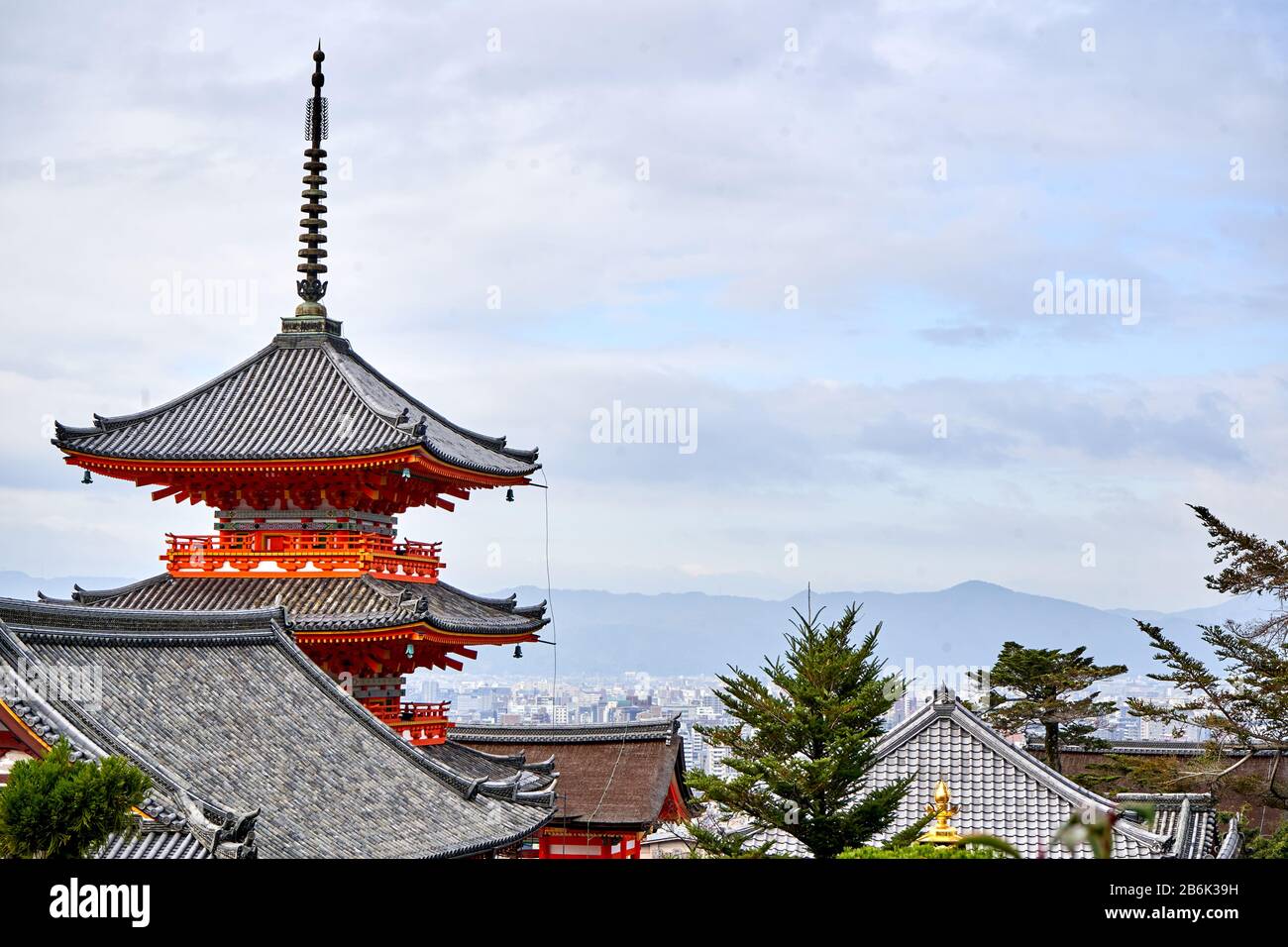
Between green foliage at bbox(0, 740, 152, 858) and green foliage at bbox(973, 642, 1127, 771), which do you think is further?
green foliage at bbox(973, 642, 1127, 771)

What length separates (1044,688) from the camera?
44.9 metres

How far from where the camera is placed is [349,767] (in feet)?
68.9

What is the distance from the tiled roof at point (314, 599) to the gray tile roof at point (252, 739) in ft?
7.04

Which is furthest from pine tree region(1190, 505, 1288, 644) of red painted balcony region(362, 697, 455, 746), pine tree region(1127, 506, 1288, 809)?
red painted balcony region(362, 697, 455, 746)

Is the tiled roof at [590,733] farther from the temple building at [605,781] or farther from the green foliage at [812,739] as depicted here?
the green foliage at [812,739]

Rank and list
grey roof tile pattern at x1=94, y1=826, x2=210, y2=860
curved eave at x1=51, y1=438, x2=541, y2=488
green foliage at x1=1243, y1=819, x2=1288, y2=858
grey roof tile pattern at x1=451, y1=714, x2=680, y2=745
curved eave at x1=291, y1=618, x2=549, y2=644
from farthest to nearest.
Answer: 1. grey roof tile pattern at x1=451, y1=714, x2=680, y2=745
2. green foliage at x1=1243, y1=819, x2=1288, y2=858
3. curved eave at x1=51, y1=438, x2=541, y2=488
4. curved eave at x1=291, y1=618, x2=549, y2=644
5. grey roof tile pattern at x1=94, y1=826, x2=210, y2=860

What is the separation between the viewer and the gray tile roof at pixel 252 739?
55.2 feet

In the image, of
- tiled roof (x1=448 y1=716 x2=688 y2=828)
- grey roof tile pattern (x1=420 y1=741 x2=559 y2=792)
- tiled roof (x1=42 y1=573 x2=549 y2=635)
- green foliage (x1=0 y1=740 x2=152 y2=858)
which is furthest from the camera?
tiled roof (x1=448 y1=716 x2=688 y2=828)

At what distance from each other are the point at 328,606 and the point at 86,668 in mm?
7857

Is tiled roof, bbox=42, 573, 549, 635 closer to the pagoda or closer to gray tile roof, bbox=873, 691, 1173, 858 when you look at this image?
the pagoda

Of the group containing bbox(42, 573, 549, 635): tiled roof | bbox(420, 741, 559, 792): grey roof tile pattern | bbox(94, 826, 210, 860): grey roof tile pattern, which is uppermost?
bbox(42, 573, 549, 635): tiled roof

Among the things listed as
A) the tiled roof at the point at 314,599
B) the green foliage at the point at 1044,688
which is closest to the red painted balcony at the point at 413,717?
the tiled roof at the point at 314,599

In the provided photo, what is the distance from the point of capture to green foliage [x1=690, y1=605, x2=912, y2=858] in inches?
865

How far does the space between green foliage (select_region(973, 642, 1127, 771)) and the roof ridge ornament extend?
25385 millimetres
